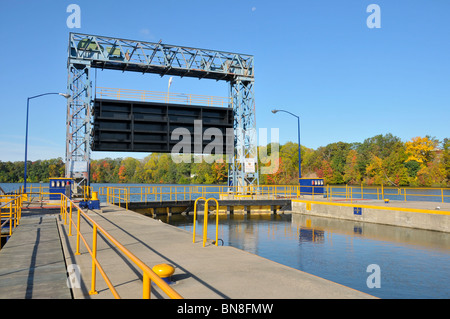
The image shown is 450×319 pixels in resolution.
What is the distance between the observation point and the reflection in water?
8.55 meters

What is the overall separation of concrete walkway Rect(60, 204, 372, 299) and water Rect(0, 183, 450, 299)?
279cm

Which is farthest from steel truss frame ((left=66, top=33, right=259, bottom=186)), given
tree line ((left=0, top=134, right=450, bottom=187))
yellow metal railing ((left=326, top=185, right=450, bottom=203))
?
tree line ((left=0, top=134, right=450, bottom=187))

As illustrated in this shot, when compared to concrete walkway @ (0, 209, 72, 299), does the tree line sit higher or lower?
higher

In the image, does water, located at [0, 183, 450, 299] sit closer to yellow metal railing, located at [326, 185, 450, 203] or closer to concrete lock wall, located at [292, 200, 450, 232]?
concrete lock wall, located at [292, 200, 450, 232]

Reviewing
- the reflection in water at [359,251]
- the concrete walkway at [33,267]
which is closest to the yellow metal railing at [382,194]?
the reflection in water at [359,251]

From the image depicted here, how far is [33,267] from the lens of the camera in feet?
22.4

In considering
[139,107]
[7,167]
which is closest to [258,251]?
[139,107]

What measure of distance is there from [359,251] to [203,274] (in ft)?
26.9

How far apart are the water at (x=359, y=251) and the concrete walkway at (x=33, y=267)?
6.37 metres

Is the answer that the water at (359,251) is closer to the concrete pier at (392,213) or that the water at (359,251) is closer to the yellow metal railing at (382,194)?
the concrete pier at (392,213)

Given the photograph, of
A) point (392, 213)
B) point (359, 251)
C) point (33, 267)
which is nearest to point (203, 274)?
point (33, 267)

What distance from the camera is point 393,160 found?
81.0 meters

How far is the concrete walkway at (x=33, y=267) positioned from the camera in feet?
17.4

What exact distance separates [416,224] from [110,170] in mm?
147162
